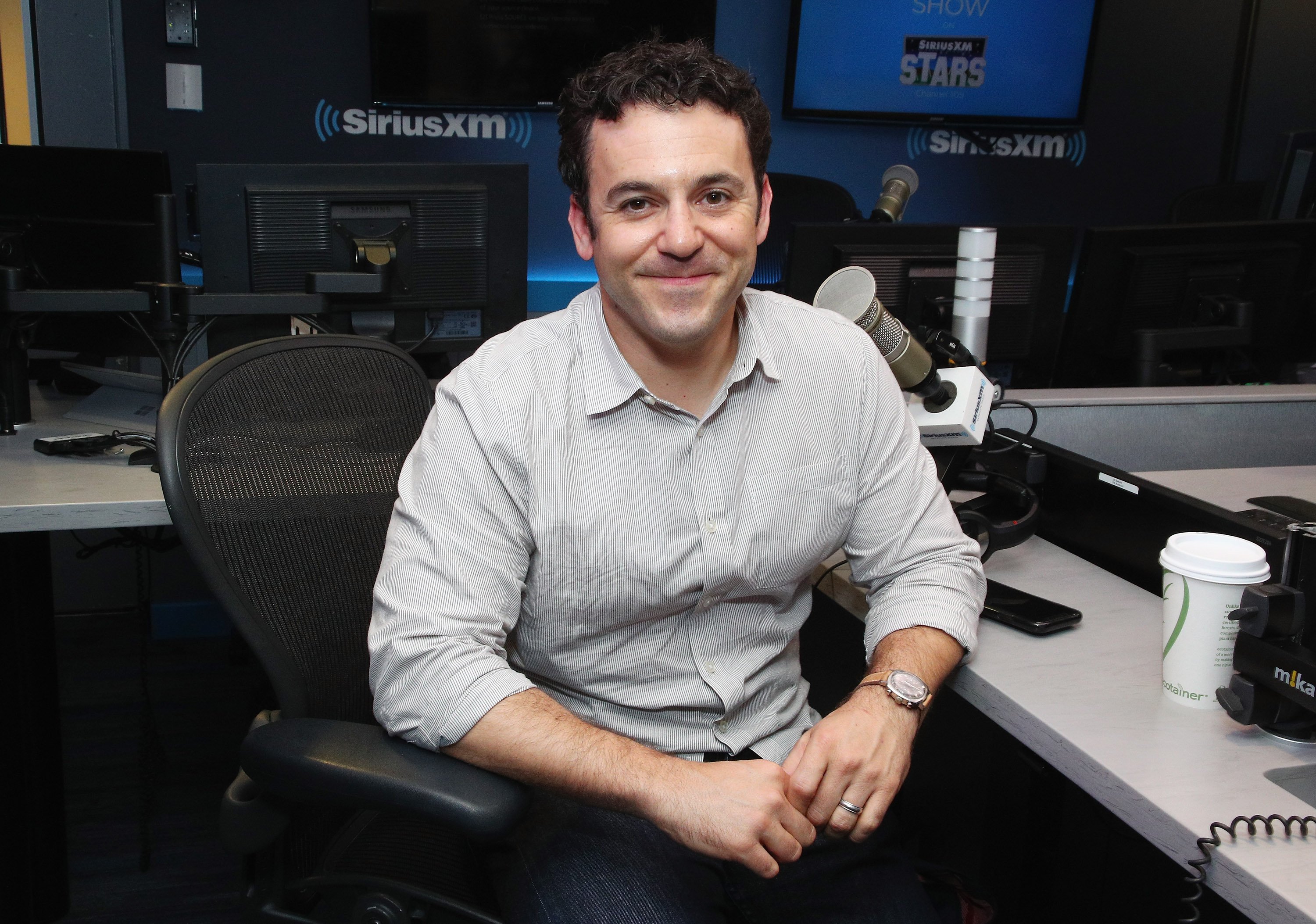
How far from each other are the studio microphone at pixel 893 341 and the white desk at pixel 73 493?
928mm

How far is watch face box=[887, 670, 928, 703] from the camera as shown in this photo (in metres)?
1.15

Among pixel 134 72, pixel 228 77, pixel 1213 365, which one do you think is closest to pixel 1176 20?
pixel 1213 365

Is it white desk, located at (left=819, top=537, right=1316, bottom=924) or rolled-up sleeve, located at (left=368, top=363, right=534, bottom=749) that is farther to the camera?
rolled-up sleeve, located at (left=368, top=363, right=534, bottom=749)

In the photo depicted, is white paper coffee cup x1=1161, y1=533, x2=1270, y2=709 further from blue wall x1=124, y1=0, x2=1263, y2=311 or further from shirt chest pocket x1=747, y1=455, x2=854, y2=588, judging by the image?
blue wall x1=124, y1=0, x2=1263, y2=311

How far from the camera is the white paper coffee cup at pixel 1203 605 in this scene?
1062 millimetres

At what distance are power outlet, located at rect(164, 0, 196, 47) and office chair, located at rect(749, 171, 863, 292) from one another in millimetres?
1925

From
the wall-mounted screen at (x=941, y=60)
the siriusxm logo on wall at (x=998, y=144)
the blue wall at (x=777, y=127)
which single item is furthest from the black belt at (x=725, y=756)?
the siriusxm logo on wall at (x=998, y=144)

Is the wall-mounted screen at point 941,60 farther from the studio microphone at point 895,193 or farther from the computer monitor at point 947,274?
the computer monitor at point 947,274

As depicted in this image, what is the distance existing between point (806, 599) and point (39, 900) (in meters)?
1.48

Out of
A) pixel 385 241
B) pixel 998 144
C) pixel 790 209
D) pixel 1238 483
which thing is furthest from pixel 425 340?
pixel 998 144

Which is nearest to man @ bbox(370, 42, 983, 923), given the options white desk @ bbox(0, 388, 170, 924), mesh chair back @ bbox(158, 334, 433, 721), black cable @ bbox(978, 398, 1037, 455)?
mesh chair back @ bbox(158, 334, 433, 721)

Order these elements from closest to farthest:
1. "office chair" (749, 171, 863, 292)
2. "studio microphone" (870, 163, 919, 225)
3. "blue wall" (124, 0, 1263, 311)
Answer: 1. "studio microphone" (870, 163, 919, 225)
2. "office chair" (749, 171, 863, 292)
3. "blue wall" (124, 0, 1263, 311)

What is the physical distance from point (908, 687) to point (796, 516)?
0.23m

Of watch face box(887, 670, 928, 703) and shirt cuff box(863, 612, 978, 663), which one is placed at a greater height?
shirt cuff box(863, 612, 978, 663)
